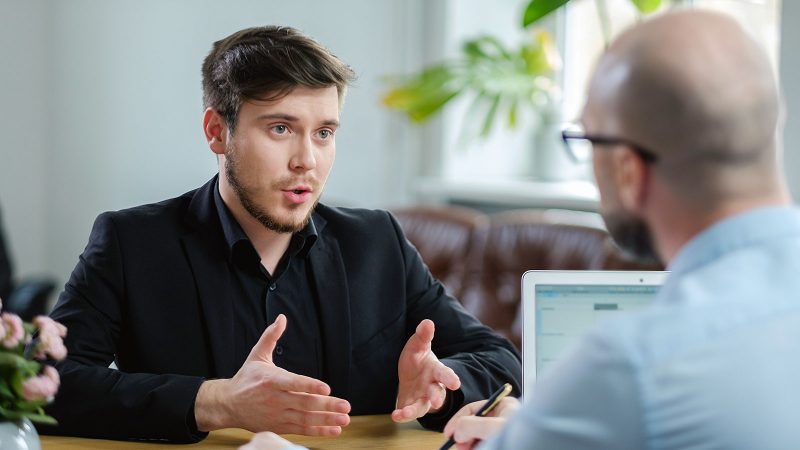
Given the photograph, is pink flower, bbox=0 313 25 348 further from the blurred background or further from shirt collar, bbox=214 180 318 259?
the blurred background

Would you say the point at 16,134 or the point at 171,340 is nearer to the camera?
the point at 171,340

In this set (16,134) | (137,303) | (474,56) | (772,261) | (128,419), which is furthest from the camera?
(16,134)

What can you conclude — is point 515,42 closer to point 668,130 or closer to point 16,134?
point 16,134

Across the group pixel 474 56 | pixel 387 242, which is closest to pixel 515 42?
pixel 474 56

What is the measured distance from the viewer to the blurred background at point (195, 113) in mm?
5129

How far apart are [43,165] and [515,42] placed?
253 cm

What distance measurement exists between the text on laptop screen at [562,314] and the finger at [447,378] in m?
0.14

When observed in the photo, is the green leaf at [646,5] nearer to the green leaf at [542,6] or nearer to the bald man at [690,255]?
the green leaf at [542,6]

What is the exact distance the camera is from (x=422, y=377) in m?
1.88

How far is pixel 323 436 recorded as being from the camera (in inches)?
69.3

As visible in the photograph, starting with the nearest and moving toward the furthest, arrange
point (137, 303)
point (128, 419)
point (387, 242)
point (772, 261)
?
point (772, 261)
point (128, 419)
point (137, 303)
point (387, 242)

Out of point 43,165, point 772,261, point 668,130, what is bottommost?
point 43,165

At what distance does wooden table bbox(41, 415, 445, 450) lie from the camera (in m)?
1.72

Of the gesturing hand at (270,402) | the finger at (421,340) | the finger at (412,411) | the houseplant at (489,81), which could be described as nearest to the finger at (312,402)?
the gesturing hand at (270,402)
